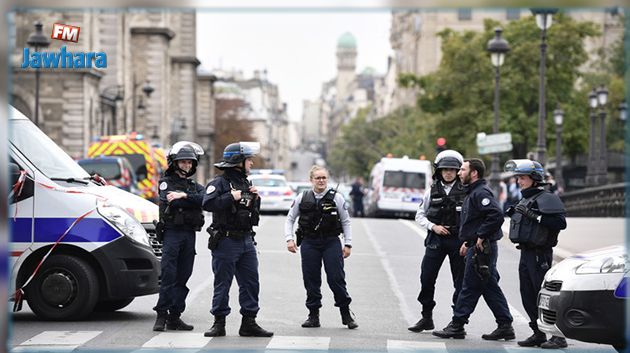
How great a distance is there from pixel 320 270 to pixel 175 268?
5.12ft

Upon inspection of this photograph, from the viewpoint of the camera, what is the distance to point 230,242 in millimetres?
13234

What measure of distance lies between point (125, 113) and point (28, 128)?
6434 cm

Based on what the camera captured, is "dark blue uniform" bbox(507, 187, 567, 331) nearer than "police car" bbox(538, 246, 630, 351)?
No

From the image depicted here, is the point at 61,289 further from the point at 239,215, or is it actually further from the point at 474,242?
the point at 474,242

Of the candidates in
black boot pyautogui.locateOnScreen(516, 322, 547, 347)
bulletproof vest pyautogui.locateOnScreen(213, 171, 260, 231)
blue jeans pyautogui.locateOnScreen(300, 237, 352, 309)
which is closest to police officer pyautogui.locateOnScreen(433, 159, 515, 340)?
black boot pyautogui.locateOnScreen(516, 322, 547, 347)

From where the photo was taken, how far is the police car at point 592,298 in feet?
36.9

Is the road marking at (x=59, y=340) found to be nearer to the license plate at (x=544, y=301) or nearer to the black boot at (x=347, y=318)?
the black boot at (x=347, y=318)

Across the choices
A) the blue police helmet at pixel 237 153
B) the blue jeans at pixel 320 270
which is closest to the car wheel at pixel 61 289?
the blue police helmet at pixel 237 153

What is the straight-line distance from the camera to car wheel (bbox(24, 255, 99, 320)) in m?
13.8

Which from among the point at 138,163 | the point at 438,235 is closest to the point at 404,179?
the point at 138,163

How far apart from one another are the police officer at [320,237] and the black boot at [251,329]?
3.01ft

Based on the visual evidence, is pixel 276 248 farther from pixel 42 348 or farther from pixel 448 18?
pixel 448 18

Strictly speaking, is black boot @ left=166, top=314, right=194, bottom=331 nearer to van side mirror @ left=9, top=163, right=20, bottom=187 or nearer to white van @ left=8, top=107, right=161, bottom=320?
white van @ left=8, top=107, right=161, bottom=320

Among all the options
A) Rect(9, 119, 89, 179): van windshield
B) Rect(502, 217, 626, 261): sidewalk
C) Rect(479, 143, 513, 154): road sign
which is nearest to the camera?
Rect(9, 119, 89, 179): van windshield
